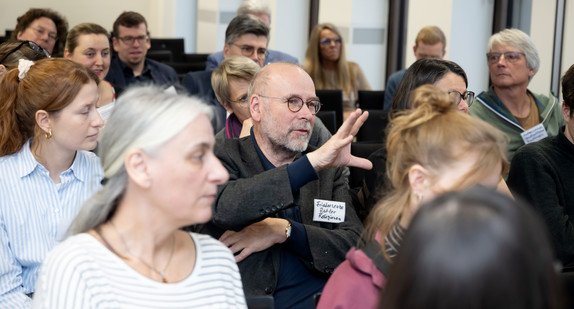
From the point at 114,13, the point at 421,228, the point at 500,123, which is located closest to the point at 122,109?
the point at 421,228

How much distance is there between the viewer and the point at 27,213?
2457 millimetres

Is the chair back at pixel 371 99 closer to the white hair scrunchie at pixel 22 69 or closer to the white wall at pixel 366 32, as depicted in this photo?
the white wall at pixel 366 32

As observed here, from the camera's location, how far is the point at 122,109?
5.34ft

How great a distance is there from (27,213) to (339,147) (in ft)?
3.68

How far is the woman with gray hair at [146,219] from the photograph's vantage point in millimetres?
1516

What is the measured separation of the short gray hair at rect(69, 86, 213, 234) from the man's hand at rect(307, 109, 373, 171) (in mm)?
579

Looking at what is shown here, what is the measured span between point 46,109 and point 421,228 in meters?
2.03

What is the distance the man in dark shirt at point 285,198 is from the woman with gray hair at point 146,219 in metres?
0.58

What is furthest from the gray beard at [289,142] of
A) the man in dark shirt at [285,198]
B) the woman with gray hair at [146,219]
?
the woman with gray hair at [146,219]

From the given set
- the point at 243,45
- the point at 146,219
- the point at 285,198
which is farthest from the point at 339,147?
the point at 243,45

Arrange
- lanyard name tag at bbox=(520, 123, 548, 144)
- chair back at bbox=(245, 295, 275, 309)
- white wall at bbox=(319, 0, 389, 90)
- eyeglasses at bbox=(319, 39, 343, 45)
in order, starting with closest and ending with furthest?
chair back at bbox=(245, 295, 275, 309), lanyard name tag at bbox=(520, 123, 548, 144), eyeglasses at bbox=(319, 39, 343, 45), white wall at bbox=(319, 0, 389, 90)

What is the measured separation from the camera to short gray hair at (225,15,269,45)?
192 inches

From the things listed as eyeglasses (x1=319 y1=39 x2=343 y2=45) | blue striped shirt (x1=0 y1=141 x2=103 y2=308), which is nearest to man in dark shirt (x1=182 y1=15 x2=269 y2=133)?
eyeglasses (x1=319 y1=39 x2=343 y2=45)

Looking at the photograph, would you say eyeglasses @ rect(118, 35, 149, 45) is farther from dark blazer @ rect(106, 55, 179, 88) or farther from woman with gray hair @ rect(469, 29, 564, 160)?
woman with gray hair @ rect(469, 29, 564, 160)
